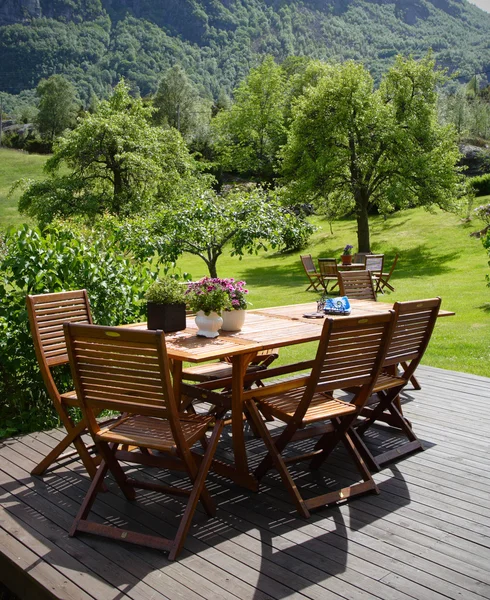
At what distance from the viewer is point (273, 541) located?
2.98 m

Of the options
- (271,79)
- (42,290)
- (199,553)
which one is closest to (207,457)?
(199,553)

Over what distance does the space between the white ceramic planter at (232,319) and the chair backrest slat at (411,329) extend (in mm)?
920

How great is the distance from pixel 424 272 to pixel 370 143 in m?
5.45

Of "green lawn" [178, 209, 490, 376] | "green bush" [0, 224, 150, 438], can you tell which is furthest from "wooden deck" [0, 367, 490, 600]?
"green lawn" [178, 209, 490, 376]

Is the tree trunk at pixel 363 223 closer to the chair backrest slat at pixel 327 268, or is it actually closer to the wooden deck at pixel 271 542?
the chair backrest slat at pixel 327 268

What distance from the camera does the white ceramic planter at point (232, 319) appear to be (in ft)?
12.8

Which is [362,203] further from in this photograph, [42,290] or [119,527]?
[119,527]

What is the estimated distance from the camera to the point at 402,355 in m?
3.96

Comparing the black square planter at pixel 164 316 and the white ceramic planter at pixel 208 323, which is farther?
the black square planter at pixel 164 316

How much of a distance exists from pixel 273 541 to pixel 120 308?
298 centimetres

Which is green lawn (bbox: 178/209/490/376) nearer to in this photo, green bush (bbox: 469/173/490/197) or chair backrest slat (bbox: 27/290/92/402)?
green bush (bbox: 469/173/490/197)

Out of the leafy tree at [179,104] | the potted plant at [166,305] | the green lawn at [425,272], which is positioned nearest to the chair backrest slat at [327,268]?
the green lawn at [425,272]

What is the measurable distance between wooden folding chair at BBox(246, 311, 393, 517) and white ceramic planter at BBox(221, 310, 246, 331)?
45cm

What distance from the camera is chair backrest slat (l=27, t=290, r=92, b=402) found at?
3793 millimetres
